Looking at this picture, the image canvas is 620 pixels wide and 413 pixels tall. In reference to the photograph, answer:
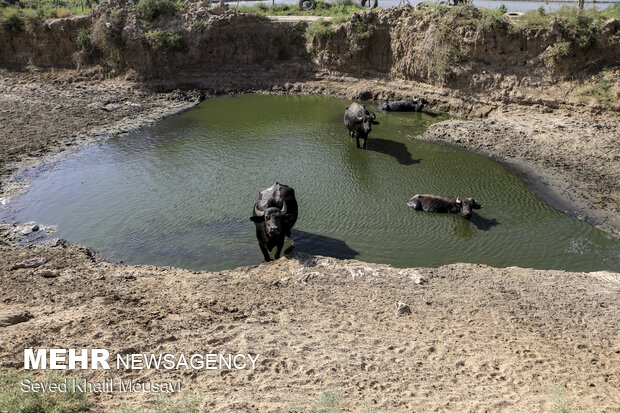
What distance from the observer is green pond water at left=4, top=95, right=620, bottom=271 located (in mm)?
13273

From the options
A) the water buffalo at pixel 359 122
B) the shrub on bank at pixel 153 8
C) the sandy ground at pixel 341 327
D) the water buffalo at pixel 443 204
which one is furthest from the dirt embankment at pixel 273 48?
the sandy ground at pixel 341 327

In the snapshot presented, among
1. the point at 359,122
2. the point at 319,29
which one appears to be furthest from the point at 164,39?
the point at 359,122

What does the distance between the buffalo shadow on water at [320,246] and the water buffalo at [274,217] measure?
18.7 inches

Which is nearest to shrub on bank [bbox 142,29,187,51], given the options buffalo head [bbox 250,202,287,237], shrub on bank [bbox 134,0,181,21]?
shrub on bank [bbox 134,0,181,21]

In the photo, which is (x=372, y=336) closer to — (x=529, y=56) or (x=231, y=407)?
(x=231, y=407)

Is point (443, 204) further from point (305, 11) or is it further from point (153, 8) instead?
point (305, 11)

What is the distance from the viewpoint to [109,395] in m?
6.87

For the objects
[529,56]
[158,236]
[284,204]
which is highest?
[529,56]

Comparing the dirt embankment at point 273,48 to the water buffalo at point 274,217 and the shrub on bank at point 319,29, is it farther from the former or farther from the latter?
the water buffalo at point 274,217

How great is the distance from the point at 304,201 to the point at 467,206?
16.9 feet

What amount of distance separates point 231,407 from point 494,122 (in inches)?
788

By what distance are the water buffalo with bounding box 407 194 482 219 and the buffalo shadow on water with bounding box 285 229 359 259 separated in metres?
3.22

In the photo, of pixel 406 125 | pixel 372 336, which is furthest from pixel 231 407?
pixel 406 125

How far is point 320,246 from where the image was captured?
531 inches
